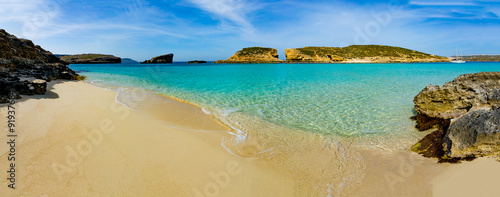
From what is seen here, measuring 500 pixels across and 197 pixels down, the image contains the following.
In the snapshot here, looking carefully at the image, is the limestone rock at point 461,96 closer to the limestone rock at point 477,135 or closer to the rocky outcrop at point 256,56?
the limestone rock at point 477,135

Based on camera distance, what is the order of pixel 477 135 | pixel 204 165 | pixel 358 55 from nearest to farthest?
1. pixel 477 135
2. pixel 204 165
3. pixel 358 55

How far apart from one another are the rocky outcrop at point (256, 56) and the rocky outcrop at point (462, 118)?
395ft

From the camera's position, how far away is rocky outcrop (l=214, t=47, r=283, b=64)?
419ft

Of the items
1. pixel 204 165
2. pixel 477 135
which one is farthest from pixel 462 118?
pixel 204 165

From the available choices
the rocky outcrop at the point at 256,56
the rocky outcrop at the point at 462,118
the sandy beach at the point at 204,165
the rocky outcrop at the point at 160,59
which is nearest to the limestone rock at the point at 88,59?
the rocky outcrop at the point at 160,59

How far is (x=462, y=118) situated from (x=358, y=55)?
124 meters

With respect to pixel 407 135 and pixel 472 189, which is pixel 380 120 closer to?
pixel 407 135

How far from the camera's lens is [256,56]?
427 feet

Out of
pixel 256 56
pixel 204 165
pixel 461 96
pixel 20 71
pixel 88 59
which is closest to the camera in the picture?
pixel 204 165

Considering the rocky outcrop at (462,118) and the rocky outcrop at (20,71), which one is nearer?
the rocky outcrop at (462,118)

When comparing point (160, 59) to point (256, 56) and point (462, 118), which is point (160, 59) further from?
point (462, 118)

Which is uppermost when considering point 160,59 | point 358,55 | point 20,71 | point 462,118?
point 160,59

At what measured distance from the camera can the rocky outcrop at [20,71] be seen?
26.8 feet

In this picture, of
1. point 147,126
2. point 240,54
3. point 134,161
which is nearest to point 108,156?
point 134,161
